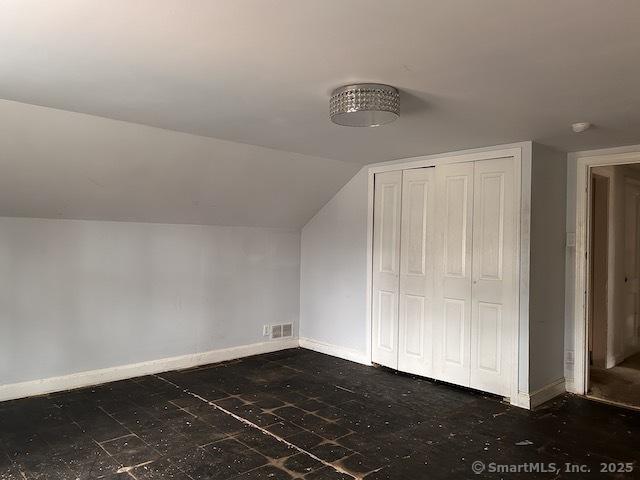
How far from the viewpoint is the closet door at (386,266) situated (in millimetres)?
4832

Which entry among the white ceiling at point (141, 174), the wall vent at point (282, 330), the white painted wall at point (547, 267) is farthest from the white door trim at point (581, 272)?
the wall vent at point (282, 330)

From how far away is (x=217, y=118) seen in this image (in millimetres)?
3293

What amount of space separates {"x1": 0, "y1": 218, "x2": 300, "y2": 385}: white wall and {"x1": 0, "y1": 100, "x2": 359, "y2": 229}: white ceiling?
0.22m

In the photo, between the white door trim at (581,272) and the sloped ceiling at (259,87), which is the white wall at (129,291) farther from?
the white door trim at (581,272)

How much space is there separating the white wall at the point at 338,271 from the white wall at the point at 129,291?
25 cm

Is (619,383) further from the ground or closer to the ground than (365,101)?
closer to the ground

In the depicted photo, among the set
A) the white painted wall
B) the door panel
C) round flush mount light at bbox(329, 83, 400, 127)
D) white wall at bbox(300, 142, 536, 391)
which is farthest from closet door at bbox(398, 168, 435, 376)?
the door panel

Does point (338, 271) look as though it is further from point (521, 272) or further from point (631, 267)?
point (631, 267)

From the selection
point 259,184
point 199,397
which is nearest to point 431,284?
point 259,184

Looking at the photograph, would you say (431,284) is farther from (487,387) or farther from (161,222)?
(161,222)

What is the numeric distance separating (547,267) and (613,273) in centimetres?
192

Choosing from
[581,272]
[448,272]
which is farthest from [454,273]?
[581,272]

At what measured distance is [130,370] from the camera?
14.8 ft

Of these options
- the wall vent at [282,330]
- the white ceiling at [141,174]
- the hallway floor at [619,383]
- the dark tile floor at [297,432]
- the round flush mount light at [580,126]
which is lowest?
the dark tile floor at [297,432]
